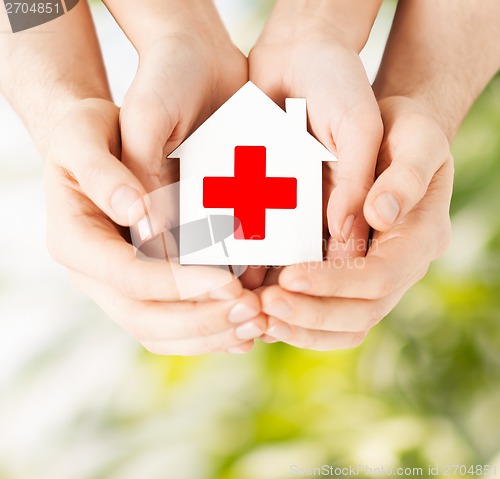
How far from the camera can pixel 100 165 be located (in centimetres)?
75

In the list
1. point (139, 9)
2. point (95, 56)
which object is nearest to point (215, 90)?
point (139, 9)

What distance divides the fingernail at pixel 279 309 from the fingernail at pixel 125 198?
0.20 meters

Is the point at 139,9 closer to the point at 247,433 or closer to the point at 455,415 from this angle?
the point at 247,433

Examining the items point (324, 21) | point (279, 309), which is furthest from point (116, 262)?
point (324, 21)

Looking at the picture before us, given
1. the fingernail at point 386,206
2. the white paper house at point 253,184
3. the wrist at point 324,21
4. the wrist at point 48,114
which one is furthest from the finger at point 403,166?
the wrist at point 48,114

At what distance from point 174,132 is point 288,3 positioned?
46cm

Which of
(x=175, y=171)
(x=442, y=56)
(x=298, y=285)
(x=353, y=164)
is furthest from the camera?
(x=442, y=56)

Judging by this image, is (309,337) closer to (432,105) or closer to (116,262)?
(116,262)

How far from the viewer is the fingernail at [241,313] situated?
73cm

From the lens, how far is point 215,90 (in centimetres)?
103

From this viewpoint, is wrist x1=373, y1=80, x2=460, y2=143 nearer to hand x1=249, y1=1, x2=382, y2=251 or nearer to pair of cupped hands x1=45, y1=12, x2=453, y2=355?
hand x1=249, y1=1, x2=382, y2=251

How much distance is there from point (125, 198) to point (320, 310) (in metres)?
0.27

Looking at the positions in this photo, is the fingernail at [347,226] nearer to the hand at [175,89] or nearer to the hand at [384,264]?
the hand at [384,264]

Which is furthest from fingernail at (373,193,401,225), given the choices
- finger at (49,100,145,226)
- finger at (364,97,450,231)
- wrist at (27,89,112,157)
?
wrist at (27,89,112,157)
